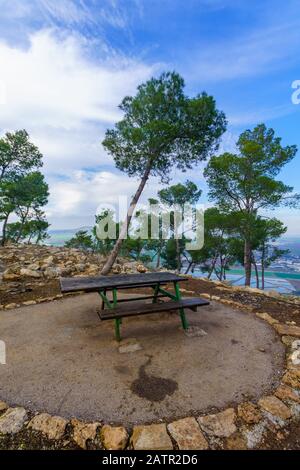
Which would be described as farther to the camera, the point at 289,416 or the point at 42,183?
the point at 42,183

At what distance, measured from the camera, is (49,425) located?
6.05 feet

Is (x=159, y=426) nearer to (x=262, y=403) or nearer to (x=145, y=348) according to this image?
(x=262, y=403)

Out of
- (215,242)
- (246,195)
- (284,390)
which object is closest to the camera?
(284,390)

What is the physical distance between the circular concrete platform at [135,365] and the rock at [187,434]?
0.36 ft

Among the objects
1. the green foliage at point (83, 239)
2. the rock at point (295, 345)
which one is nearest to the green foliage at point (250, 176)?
the rock at point (295, 345)

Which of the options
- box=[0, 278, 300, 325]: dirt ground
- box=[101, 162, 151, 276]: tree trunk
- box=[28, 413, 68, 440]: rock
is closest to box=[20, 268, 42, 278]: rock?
box=[0, 278, 300, 325]: dirt ground

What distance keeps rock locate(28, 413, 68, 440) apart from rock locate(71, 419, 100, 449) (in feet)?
0.29

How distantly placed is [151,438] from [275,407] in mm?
1199

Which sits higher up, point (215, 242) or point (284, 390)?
point (215, 242)

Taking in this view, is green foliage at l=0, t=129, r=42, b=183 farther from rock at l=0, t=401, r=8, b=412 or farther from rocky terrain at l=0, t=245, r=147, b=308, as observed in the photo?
rock at l=0, t=401, r=8, b=412

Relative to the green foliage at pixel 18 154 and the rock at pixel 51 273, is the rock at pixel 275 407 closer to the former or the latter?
A: the rock at pixel 51 273

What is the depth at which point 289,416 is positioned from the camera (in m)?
2.03

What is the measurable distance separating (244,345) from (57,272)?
18.5ft

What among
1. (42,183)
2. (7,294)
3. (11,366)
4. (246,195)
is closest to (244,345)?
(11,366)
